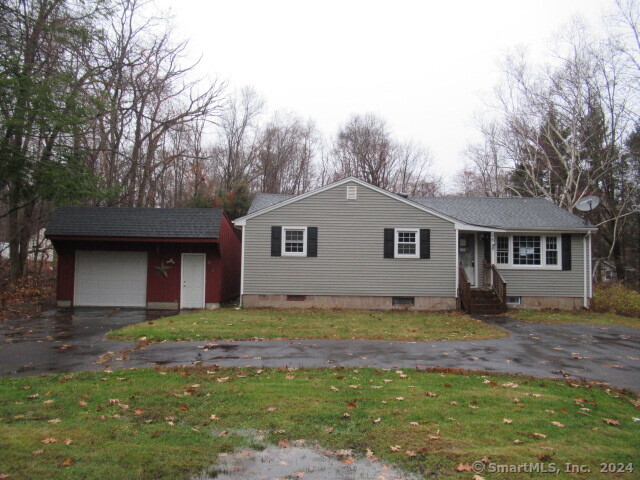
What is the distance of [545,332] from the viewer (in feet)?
42.6

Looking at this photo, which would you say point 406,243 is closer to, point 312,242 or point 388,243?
point 388,243

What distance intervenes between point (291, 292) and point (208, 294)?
10.8ft

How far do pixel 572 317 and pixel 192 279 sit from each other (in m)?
14.4

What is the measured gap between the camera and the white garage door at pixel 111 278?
59.2ft

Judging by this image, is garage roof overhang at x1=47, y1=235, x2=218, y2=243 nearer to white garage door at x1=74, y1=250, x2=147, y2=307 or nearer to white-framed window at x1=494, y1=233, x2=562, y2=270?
white garage door at x1=74, y1=250, x2=147, y2=307

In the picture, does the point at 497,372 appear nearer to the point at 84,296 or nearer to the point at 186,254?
the point at 186,254

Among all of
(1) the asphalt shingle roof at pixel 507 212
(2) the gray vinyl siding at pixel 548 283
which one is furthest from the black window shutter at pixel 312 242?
(2) the gray vinyl siding at pixel 548 283

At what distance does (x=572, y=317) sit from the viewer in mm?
16438

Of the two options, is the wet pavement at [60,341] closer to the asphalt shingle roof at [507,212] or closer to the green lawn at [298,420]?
the green lawn at [298,420]

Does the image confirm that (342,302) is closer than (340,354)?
No

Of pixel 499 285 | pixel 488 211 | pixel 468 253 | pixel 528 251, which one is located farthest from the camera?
pixel 488 211

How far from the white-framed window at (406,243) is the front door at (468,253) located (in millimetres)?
2420

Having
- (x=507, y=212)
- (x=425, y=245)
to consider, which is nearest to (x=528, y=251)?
(x=507, y=212)

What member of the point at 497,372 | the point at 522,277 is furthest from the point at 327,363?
the point at 522,277
